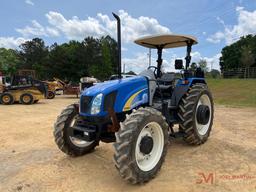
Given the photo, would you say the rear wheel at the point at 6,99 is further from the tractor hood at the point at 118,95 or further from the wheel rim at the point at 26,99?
the tractor hood at the point at 118,95

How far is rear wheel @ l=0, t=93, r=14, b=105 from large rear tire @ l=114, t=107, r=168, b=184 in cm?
1384

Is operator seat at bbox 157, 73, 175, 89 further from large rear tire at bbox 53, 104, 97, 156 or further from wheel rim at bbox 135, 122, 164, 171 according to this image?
large rear tire at bbox 53, 104, 97, 156

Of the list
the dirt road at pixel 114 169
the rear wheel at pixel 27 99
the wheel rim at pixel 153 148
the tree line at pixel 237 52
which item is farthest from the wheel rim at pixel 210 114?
the tree line at pixel 237 52

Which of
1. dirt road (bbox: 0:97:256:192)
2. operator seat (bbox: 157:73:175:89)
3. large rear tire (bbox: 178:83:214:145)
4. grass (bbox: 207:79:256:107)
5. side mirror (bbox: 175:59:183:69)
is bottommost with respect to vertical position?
dirt road (bbox: 0:97:256:192)

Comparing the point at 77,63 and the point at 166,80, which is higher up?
the point at 77,63

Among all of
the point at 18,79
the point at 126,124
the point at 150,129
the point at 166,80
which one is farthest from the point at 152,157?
the point at 18,79

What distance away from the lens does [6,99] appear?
16172 mm

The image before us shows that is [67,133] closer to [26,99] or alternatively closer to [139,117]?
[139,117]

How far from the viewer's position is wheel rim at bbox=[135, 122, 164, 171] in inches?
158

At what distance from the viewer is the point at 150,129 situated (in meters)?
4.27

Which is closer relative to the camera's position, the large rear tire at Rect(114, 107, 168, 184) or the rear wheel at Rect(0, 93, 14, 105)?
the large rear tire at Rect(114, 107, 168, 184)

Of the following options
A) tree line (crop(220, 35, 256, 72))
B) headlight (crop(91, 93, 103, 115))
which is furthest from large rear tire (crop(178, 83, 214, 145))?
tree line (crop(220, 35, 256, 72))

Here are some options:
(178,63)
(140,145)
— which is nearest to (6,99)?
(178,63)

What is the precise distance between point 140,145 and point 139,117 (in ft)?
1.37
